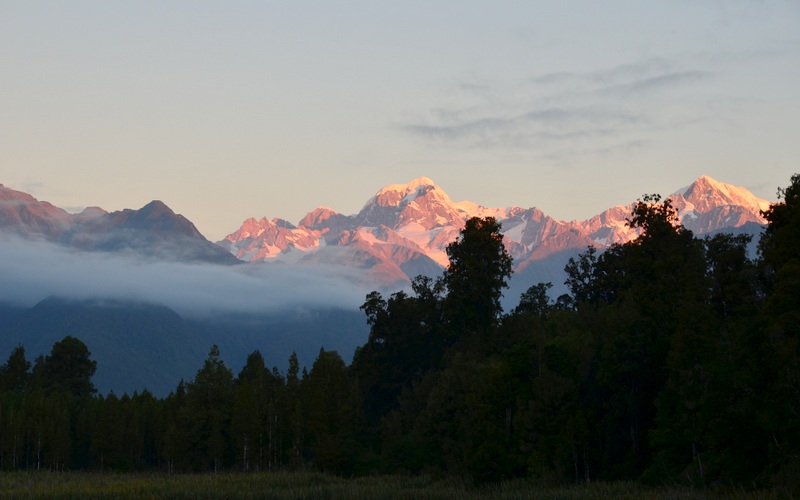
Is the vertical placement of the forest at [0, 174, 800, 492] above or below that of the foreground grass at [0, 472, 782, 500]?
above

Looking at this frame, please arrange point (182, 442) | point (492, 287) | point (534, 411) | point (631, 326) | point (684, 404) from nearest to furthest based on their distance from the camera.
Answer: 1. point (684, 404)
2. point (631, 326)
3. point (534, 411)
4. point (492, 287)
5. point (182, 442)

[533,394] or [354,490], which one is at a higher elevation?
[533,394]

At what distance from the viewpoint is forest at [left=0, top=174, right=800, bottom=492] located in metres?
56.9

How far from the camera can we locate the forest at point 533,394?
5691cm

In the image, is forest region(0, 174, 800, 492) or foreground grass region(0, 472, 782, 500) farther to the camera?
foreground grass region(0, 472, 782, 500)

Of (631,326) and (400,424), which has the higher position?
(631,326)

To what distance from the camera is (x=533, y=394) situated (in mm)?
87500

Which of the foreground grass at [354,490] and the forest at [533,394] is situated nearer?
the forest at [533,394]

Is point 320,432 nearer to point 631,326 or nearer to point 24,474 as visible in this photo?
point 24,474

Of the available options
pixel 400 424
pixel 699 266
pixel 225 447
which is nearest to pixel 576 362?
pixel 699 266

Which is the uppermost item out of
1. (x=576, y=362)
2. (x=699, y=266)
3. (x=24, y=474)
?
(x=699, y=266)

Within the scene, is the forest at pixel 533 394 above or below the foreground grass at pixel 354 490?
above

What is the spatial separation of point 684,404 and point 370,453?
206ft

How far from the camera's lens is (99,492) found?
8269 centimetres
